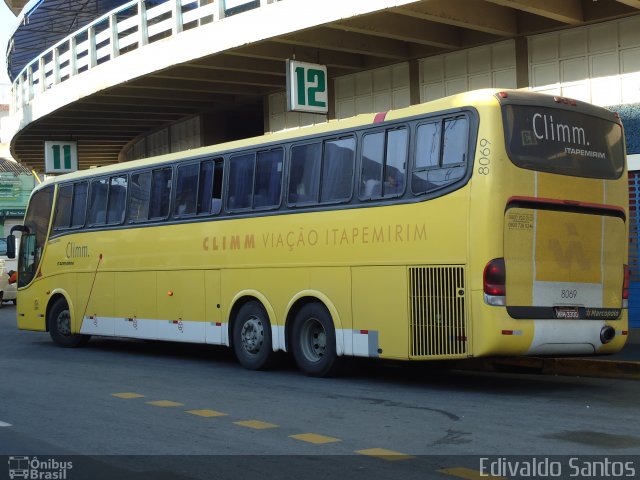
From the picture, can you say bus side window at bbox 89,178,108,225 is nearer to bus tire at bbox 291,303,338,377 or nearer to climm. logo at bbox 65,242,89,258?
climm. logo at bbox 65,242,89,258

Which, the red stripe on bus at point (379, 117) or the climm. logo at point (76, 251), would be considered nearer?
the red stripe on bus at point (379, 117)

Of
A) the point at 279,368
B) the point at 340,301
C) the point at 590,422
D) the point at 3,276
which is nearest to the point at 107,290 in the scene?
the point at 279,368

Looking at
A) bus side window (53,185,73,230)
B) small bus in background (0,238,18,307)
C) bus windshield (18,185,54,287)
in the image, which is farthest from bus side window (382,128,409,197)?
small bus in background (0,238,18,307)

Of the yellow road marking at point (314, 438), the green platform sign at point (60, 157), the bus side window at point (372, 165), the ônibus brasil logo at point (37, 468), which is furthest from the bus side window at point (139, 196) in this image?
the green platform sign at point (60, 157)

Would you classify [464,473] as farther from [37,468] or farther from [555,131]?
[555,131]

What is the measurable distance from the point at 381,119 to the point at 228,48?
24.1ft

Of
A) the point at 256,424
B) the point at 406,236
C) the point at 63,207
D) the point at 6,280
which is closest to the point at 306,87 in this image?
the point at 63,207

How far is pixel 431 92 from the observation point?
1895 centimetres

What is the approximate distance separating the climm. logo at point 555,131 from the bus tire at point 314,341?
3.56 m

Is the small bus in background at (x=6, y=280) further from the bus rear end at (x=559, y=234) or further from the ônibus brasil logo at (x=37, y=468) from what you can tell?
the ônibus brasil logo at (x=37, y=468)

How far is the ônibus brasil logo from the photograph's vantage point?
677cm

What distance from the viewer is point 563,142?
11.2 metres

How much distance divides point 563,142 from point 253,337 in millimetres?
5172

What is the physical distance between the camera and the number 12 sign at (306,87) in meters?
18.0
